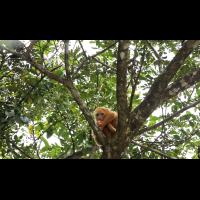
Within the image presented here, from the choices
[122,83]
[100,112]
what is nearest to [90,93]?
[100,112]

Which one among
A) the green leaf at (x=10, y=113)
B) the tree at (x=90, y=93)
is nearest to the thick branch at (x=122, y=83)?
the tree at (x=90, y=93)

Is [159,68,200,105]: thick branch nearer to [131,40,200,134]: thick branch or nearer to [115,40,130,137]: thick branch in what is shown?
[131,40,200,134]: thick branch

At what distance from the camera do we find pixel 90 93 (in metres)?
4.79

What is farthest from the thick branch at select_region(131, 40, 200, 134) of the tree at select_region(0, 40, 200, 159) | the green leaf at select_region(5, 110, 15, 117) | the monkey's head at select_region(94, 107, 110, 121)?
the green leaf at select_region(5, 110, 15, 117)

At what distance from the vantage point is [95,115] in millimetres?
5246

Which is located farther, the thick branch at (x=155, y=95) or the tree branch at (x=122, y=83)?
the thick branch at (x=155, y=95)

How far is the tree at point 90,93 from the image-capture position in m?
3.38

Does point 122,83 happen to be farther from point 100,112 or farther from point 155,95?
point 100,112

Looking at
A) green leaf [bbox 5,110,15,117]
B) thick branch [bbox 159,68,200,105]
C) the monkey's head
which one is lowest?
green leaf [bbox 5,110,15,117]

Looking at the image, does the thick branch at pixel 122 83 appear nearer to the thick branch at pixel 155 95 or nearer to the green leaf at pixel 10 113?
the thick branch at pixel 155 95

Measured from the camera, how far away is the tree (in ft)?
11.1

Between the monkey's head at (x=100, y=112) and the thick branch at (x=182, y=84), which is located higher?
the thick branch at (x=182, y=84)

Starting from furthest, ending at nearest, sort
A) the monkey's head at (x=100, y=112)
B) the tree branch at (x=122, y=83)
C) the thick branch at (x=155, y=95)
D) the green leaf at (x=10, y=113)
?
the monkey's head at (x=100, y=112) → the green leaf at (x=10, y=113) → the thick branch at (x=155, y=95) → the tree branch at (x=122, y=83)
